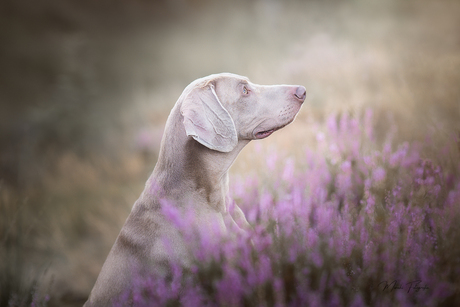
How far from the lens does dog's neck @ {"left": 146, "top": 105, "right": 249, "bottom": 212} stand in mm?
2332

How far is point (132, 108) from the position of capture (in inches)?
384

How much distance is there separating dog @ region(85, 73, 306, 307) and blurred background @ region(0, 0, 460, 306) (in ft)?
3.98

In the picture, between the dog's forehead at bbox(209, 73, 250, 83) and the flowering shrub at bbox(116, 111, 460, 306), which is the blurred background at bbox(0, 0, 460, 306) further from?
the dog's forehead at bbox(209, 73, 250, 83)

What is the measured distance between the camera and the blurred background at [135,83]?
172 inches

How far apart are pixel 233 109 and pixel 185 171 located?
0.59 meters

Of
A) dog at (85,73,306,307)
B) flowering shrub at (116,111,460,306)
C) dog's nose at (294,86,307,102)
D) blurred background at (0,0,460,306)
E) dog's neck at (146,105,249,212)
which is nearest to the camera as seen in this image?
flowering shrub at (116,111,460,306)

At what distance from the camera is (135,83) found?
37.7 feet

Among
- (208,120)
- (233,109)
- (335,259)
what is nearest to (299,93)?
(233,109)

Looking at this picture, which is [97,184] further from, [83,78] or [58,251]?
[83,78]

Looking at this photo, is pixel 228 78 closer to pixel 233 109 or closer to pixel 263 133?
pixel 233 109
